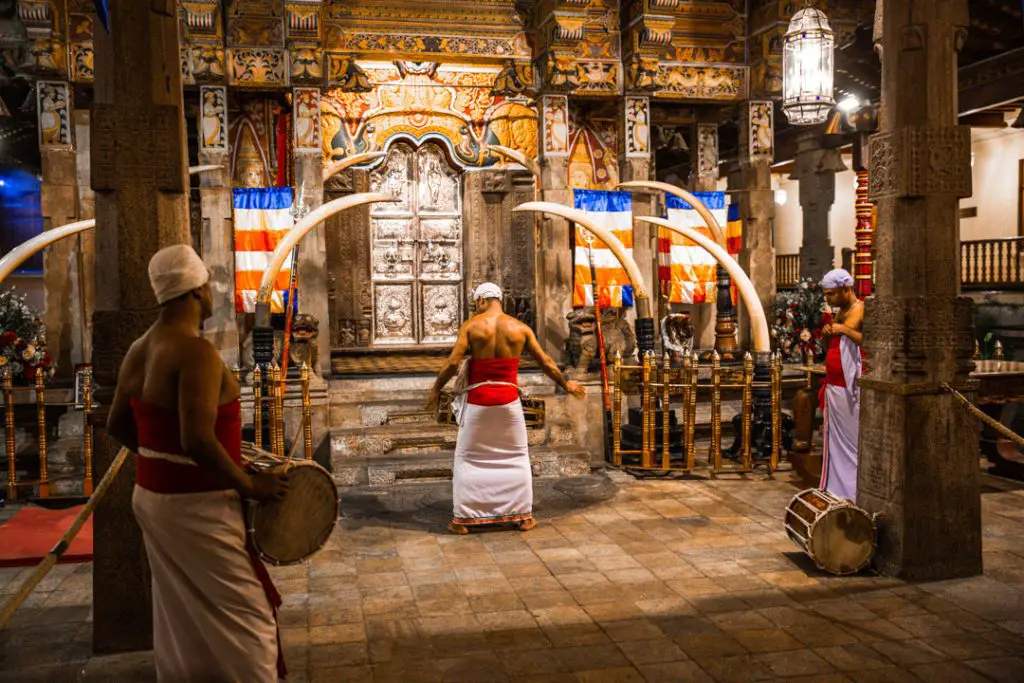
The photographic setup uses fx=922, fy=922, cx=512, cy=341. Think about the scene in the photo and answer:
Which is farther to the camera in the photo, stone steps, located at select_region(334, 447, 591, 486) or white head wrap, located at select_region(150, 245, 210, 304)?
stone steps, located at select_region(334, 447, 591, 486)

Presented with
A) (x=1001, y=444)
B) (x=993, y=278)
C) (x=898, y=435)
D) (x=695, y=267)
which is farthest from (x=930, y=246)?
(x=993, y=278)

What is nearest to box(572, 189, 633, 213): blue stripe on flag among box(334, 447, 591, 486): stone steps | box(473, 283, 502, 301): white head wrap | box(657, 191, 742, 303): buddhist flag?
box(657, 191, 742, 303): buddhist flag

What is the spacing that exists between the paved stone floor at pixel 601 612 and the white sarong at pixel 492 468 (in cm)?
22

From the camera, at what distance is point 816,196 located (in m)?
20.6

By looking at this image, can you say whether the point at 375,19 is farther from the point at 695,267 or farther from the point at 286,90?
the point at 695,267

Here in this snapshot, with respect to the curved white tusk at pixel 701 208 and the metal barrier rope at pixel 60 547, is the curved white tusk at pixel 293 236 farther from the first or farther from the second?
the metal barrier rope at pixel 60 547

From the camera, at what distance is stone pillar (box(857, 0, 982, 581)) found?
5805 millimetres

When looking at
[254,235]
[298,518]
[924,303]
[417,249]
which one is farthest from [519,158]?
[298,518]

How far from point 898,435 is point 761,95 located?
30.8 ft

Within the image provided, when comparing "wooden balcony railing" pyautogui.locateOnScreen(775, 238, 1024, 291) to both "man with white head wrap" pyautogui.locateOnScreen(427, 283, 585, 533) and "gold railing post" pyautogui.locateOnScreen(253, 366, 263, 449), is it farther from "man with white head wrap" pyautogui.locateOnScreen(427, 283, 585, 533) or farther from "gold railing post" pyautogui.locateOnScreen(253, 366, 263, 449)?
"gold railing post" pyautogui.locateOnScreen(253, 366, 263, 449)

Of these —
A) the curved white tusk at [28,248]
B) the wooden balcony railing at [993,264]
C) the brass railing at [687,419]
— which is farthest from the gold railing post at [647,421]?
the wooden balcony railing at [993,264]

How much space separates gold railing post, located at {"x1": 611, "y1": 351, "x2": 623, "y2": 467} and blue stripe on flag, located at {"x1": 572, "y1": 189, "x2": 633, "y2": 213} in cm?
345

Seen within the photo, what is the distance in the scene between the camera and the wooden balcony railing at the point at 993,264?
17.6m

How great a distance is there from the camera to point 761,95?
14.1 m
